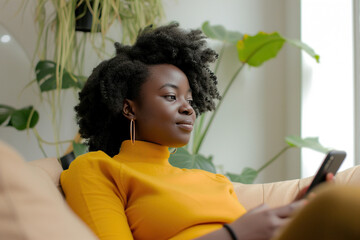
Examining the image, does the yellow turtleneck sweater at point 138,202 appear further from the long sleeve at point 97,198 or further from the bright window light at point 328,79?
Answer: the bright window light at point 328,79

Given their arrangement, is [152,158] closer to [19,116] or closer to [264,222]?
[264,222]

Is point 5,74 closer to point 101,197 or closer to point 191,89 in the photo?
point 191,89

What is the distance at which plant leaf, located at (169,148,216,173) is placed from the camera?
184 centimetres

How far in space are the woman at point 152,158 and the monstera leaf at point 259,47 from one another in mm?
983

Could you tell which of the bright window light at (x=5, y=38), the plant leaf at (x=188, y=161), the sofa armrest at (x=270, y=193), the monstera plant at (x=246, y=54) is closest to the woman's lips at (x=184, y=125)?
the sofa armrest at (x=270, y=193)

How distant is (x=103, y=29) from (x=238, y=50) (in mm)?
736

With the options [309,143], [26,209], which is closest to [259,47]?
[309,143]

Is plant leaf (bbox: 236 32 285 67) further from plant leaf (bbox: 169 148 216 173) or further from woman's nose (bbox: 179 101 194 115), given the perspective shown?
woman's nose (bbox: 179 101 194 115)

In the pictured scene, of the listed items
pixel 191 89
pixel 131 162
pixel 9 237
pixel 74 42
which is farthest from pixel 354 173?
pixel 74 42

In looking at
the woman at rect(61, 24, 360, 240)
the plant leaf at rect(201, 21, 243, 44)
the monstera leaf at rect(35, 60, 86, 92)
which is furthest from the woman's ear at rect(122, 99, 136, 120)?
the plant leaf at rect(201, 21, 243, 44)

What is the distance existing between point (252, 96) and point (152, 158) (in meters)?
1.52

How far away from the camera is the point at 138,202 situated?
3.34 feet

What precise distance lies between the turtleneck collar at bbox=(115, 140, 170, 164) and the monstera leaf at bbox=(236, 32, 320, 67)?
1283mm

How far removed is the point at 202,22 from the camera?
2.58 m
